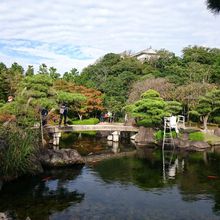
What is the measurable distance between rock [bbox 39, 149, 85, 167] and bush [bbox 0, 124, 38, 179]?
2212 mm

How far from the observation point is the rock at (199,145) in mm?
25734

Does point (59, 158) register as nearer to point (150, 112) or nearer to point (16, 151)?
point (16, 151)

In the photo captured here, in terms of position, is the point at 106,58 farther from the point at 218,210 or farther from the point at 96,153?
the point at 218,210

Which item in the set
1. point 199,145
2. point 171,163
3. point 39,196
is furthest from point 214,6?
point 199,145

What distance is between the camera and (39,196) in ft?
45.2

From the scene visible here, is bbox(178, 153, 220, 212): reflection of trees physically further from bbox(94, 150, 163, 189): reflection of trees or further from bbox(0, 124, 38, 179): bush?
bbox(0, 124, 38, 179): bush

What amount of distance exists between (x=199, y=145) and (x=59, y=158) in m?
11.9

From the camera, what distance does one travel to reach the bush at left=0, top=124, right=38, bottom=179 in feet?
47.3

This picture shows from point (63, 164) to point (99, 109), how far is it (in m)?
18.7

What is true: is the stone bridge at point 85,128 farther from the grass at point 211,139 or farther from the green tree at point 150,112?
the grass at point 211,139

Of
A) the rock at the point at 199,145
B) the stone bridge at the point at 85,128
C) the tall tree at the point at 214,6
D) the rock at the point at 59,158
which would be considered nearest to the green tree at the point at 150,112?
the stone bridge at the point at 85,128

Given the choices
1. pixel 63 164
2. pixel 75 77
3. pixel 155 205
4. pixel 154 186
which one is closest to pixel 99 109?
pixel 75 77

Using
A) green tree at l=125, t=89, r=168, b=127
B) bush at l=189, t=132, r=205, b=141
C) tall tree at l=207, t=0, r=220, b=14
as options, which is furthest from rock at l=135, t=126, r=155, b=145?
tall tree at l=207, t=0, r=220, b=14

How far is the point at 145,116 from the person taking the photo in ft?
91.5
